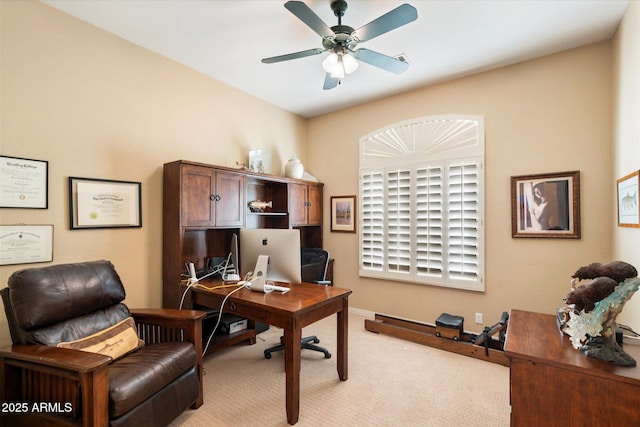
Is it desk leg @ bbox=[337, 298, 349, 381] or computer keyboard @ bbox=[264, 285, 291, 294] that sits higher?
computer keyboard @ bbox=[264, 285, 291, 294]

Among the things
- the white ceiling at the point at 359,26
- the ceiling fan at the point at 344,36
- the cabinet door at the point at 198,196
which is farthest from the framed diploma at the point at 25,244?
the ceiling fan at the point at 344,36

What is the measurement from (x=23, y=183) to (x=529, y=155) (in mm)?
4726

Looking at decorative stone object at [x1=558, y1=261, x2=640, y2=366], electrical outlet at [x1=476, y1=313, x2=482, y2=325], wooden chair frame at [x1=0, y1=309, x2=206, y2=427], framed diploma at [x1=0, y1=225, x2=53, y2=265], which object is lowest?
electrical outlet at [x1=476, y1=313, x2=482, y2=325]

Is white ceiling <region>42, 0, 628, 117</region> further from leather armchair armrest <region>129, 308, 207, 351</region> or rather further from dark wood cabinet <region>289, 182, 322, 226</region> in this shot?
leather armchair armrest <region>129, 308, 207, 351</region>

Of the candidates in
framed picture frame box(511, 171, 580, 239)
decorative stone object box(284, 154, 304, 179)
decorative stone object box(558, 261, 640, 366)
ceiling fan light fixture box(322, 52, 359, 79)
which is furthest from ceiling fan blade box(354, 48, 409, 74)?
decorative stone object box(558, 261, 640, 366)

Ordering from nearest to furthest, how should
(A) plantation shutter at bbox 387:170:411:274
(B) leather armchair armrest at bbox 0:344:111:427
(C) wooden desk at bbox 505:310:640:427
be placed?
(C) wooden desk at bbox 505:310:640:427 → (B) leather armchair armrest at bbox 0:344:111:427 → (A) plantation shutter at bbox 387:170:411:274

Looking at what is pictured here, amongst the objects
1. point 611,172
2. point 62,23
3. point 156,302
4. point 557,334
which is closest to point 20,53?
point 62,23

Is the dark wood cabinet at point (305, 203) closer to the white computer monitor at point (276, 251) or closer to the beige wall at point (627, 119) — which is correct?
the white computer monitor at point (276, 251)

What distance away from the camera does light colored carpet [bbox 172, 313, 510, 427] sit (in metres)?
Result: 2.08

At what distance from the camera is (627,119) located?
7.55ft

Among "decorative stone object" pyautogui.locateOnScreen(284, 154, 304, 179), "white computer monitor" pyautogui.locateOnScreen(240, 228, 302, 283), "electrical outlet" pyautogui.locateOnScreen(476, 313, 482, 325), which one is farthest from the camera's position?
"decorative stone object" pyautogui.locateOnScreen(284, 154, 304, 179)

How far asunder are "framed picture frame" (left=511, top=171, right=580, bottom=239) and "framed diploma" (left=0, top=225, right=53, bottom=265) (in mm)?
4497

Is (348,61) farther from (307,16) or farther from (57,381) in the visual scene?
(57,381)

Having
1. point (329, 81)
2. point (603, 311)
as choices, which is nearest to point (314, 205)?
point (329, 81)
